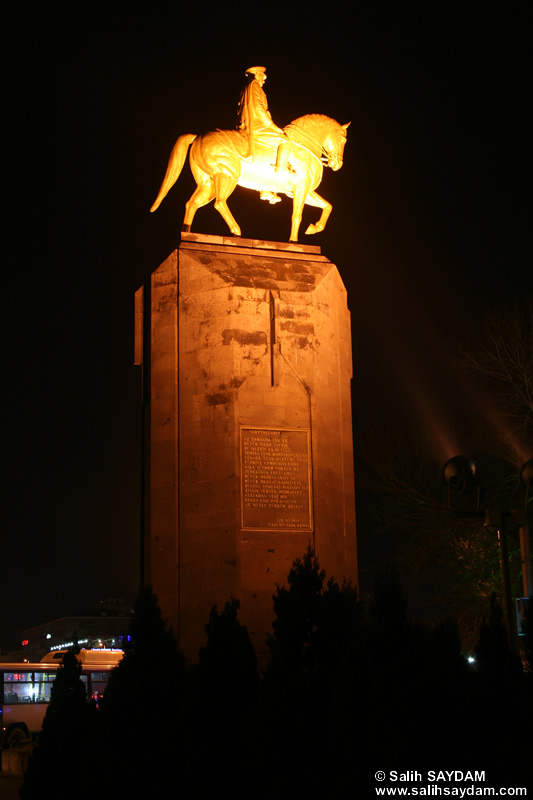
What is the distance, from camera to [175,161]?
48.0ft

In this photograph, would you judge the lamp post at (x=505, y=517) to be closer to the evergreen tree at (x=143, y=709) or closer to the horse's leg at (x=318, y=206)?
the evergreen tree at (x=143, y=709)

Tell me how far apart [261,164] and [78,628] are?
231 feet

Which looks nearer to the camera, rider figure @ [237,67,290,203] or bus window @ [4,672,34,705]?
rider figure @ [237,67,290,203]

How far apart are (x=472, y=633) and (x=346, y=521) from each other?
7176 mm

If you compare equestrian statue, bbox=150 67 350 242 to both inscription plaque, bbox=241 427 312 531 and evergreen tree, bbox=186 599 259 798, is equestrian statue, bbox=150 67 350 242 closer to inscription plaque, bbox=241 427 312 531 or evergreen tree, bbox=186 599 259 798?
inscription plaque, bbox=241 427 312 531

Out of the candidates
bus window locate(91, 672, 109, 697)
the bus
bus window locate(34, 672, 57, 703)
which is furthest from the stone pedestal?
bus window locate(34, 672, 57, 703)

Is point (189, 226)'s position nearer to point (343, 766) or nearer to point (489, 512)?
point (489, 512)

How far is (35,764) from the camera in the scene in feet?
27.6

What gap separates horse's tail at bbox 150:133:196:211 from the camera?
1462 centimetres

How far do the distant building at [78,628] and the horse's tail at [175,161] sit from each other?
217ft

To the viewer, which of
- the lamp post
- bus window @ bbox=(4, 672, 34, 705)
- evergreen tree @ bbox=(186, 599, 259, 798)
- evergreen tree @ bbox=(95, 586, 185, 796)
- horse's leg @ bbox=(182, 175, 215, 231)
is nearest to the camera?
evergreen tree @ bbox=(186, 599, 259, 798)

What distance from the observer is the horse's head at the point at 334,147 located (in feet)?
48.8

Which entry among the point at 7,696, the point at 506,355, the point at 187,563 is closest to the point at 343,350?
the point at 187,563

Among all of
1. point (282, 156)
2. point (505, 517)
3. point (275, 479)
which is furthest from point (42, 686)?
point (505, 517)
